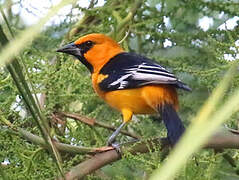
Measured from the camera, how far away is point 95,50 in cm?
247

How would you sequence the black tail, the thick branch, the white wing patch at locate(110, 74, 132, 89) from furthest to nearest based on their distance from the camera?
the white wing patch at locate(110, 74, 132, 89) → the black tail → the thick branch

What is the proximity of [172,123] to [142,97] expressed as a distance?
293 millimetres

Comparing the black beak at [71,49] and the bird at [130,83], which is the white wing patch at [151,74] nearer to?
the bird at [130,83]

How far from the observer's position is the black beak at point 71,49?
2.11 meters

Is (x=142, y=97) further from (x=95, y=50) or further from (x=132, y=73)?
(x=95, y=50)

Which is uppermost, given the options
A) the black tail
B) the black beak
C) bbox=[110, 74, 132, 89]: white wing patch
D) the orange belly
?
the black beak

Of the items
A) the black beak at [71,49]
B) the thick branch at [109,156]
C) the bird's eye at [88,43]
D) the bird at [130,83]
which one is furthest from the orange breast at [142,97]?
the thick branch at [109,156]

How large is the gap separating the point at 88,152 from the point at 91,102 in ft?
2.84

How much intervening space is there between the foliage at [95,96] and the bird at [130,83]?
49 millimetres

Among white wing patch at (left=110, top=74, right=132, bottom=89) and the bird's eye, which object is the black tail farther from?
the bird's eye

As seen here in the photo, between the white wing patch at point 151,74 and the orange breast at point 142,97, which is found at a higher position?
the white wing patch at point 151,74

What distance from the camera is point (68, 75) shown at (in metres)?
1.65

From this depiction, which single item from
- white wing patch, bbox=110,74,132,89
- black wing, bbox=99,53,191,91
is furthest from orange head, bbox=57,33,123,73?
white wing patch, bbox=110,74,132,89

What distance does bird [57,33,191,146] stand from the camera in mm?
1850
